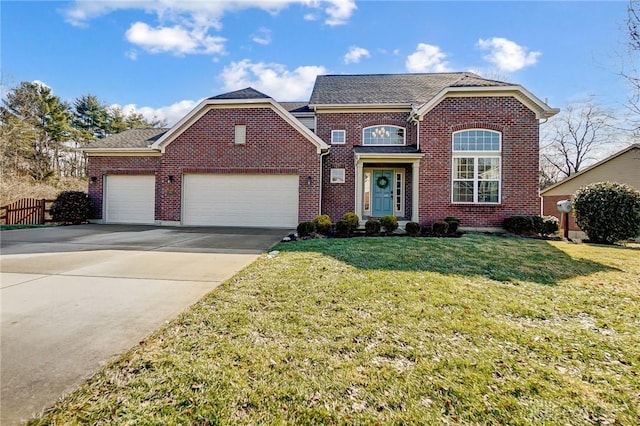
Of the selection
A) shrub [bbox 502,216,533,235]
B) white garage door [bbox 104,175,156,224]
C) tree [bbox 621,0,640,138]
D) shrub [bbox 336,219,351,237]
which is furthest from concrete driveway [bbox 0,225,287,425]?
tree [bbox 621,0,640,138]

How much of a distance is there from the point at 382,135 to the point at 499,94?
15.3 ft

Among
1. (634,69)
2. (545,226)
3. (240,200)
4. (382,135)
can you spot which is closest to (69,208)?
Answer: (240,200)

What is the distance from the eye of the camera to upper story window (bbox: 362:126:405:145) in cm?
1330

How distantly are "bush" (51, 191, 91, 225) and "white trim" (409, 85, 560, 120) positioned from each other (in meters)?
15.2

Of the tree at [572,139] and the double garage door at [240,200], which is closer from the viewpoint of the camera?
the double garage door at [240,200]

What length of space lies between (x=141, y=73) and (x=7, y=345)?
18918 millimetres

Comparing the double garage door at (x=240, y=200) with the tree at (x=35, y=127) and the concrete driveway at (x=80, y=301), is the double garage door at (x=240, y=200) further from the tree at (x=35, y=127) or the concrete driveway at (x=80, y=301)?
the tree at (x=35, y=127)

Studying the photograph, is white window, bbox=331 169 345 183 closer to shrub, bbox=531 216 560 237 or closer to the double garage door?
the double garage door

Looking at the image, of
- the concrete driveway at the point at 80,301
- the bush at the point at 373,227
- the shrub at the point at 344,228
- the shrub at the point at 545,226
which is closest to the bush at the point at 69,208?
the concrete driveway at the point at 80,301

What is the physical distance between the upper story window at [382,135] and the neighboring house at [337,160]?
0.15ft

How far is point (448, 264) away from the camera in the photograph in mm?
5645

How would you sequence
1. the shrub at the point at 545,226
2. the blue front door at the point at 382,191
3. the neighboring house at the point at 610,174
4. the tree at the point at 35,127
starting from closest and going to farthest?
the shrub at the point at 545,226 → the blue front door at the point at 382,191 → the neighboring house at the point at 610,174 → the tree at the point at 35,127

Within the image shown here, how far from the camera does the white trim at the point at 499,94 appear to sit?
10.9 metres

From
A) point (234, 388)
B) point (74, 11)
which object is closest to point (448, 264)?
point (234, 388)
